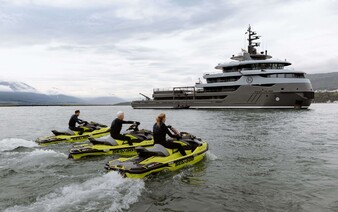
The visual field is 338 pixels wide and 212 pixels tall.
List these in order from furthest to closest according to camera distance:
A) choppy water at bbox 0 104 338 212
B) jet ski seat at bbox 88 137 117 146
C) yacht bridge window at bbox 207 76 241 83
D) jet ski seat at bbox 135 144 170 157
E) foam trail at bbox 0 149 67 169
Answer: yacht bridge window at bbox 207 76 241 83 → jet ski seat at bbox 88 137 117 146 → foam trail at bbox 0 149 67 169 → jet ski seat at bbox 135 144 170 157 → choppy water at bbox 0 104 338 212

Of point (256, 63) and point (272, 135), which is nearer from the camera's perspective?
point (272, 135)

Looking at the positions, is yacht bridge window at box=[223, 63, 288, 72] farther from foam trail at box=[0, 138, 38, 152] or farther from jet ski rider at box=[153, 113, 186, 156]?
jet ski rider at box=[153, 113, 186, 156]

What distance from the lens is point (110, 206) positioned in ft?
24.6

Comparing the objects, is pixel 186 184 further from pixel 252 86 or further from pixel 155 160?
pixel 252 86

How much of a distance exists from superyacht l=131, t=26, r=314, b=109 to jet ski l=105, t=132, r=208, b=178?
4801 centimetres

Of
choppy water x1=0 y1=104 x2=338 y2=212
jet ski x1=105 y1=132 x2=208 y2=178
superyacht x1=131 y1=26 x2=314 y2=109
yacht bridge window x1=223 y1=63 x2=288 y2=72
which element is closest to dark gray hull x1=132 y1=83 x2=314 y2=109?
superyacht x1=131 y1=26 x2=314 y2=109

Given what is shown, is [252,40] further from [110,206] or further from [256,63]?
[110,206]

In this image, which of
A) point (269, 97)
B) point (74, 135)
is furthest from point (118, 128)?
point (269, 97)

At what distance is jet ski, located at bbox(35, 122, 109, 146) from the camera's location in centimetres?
1792

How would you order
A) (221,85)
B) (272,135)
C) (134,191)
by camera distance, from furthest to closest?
(221,85) → (272,135) → (134,191)

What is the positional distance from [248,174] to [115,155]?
655 centimetres

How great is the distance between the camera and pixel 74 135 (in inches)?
741

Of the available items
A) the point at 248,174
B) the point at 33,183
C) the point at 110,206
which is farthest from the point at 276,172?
the point at 33,183

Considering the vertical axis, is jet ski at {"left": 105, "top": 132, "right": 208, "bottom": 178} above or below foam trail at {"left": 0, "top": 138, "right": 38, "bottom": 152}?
above
